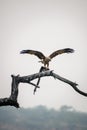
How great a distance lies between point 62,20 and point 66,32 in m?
0.15

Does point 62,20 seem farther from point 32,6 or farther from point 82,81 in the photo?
point 82,81

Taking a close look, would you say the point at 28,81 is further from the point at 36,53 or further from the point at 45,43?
the point at 45,43

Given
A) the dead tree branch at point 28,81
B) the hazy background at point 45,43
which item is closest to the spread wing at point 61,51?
the hazy background at point 45,43

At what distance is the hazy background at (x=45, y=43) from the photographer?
2707 mm

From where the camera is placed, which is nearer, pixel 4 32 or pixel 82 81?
pixel 82 81

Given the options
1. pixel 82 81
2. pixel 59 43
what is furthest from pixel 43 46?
pixel 82 81

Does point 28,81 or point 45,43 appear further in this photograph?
point 45,43

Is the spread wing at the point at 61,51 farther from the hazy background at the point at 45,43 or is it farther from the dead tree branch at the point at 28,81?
the dead tree branch at the point at 28,81

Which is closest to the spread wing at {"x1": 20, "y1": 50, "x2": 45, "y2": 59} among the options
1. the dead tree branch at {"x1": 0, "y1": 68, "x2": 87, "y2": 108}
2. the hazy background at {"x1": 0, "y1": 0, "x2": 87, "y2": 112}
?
the hazy background at {"x1": 0, "y1": 0, "x2": 87, "y2": 112}

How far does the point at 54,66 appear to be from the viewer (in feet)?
8.95

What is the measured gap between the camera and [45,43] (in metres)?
2.80

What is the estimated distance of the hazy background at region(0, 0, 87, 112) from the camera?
271 centimetres

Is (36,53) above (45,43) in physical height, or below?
below

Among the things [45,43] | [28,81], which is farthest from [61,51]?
[28,81]
